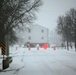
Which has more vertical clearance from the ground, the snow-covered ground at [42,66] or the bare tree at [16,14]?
the bare tree at [16,14]

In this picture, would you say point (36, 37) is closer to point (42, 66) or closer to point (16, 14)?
point (16, 14)

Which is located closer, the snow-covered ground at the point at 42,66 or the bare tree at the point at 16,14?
the snow-covered ground at the point at 42,66

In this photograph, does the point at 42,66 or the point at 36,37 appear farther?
the point at 36,37

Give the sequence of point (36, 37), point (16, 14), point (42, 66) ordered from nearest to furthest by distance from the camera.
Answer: point (42, 66)
point (16, 14)
point (36, 37)

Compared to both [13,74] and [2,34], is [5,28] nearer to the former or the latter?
[2,34]

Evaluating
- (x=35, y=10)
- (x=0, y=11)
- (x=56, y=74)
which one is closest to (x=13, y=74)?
(x=56, y=74)

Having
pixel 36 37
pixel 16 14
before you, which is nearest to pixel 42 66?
pixel 16 14

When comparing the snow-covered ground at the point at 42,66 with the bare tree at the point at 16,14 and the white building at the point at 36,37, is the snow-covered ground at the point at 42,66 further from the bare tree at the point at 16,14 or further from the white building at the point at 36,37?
the white building at the point at 36,37

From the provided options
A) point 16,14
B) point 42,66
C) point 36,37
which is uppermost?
point 36,37

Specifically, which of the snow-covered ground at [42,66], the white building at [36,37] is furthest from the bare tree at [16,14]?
the white building at [36,37]

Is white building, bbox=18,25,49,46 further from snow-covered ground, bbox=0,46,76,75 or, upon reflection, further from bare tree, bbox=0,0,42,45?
bare tree, bbox=0,0,42,45

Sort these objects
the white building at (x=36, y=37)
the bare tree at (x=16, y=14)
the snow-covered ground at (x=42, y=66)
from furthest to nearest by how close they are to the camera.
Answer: the white building at (x=36, y=37) → the bare tree at (x=16, y=14) → the snow-covered ground at (x=42, y=66)

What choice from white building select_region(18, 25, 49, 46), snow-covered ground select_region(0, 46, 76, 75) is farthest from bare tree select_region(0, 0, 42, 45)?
white building select_region(18, 25, 49, 46)

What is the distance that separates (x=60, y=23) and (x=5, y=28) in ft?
179
